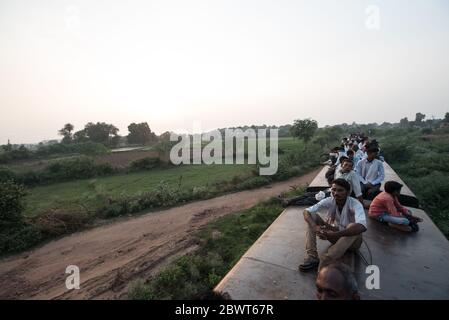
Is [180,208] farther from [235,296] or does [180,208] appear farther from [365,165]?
[235,296]

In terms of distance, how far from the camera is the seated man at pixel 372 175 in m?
6.11

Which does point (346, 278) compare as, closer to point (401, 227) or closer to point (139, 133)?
point (401, 227)

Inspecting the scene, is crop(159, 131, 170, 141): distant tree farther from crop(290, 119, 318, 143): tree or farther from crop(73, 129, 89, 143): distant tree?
crop(73, 129, 89, 143): distant tree

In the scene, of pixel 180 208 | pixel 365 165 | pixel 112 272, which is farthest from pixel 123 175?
pixel 365 165

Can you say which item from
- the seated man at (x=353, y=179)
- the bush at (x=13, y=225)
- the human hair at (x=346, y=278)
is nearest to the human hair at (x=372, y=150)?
the seated man at (x=353, y=179)

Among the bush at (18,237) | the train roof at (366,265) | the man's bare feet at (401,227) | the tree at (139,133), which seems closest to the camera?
the train roof at (366,265)

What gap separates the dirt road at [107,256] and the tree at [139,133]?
52.4 m

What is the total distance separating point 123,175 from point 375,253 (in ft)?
73.5

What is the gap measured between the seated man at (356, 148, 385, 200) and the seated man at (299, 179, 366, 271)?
3090 mm

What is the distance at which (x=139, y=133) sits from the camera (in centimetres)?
5938

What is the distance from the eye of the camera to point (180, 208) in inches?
438

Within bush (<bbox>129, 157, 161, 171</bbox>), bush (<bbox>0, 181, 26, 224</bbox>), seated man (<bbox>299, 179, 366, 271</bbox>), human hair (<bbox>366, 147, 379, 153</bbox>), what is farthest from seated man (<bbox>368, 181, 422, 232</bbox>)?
bush (<bbox>129, 157, 161, 171</bbox>)

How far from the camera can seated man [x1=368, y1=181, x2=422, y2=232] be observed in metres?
4.51

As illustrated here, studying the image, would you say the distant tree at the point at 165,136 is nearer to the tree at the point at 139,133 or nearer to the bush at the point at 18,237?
the bush at the point at 18,237
